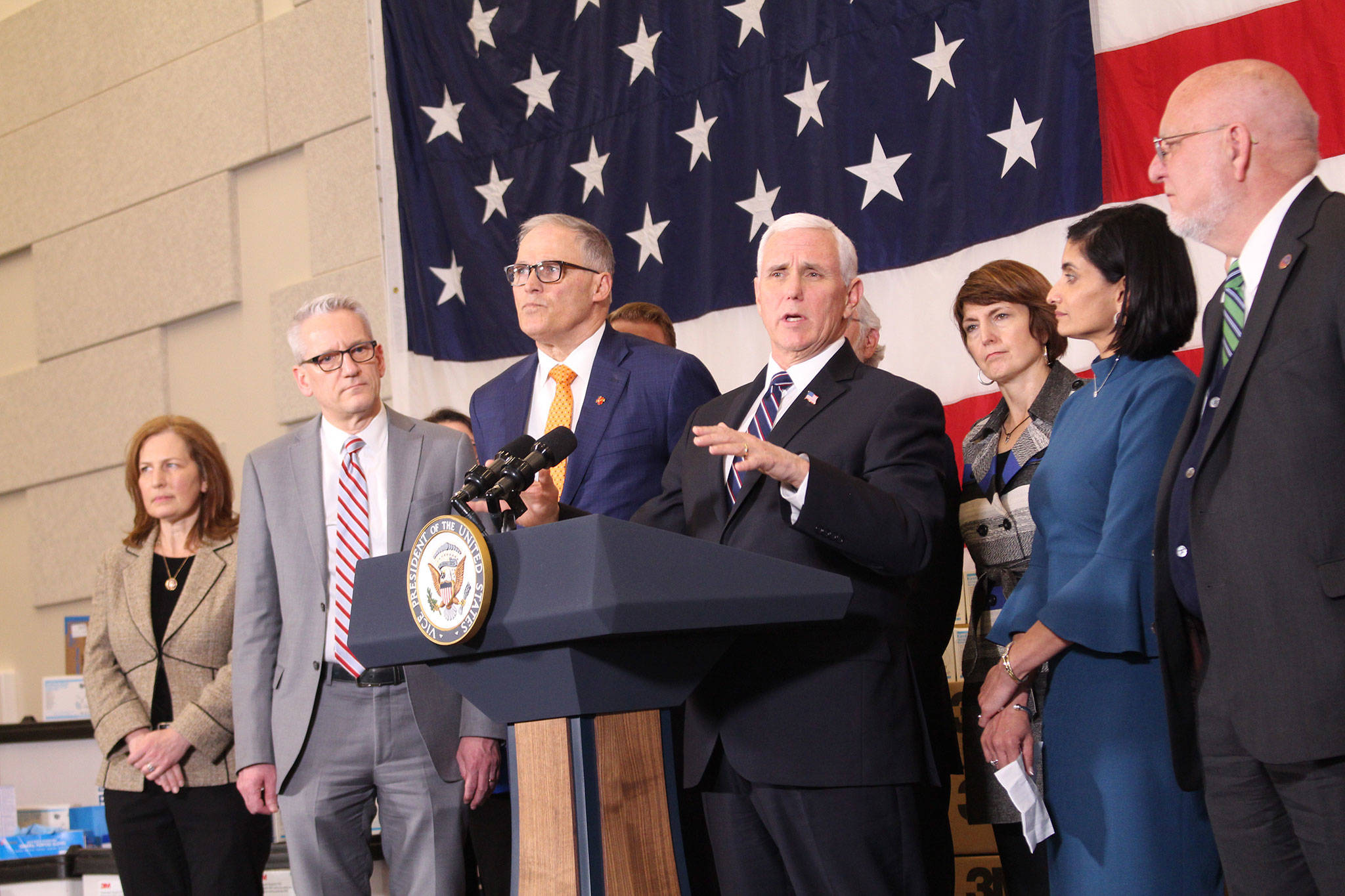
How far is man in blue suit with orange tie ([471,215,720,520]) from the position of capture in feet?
8.45

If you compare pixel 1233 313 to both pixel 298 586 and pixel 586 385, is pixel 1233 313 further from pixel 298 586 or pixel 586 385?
pixel 298 586

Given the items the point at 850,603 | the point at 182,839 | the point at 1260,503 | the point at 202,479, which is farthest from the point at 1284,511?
the point at 202,479

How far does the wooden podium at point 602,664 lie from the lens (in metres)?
1.40

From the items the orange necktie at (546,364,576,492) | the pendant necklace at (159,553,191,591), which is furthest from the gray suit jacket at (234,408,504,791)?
the pendant necklace at (159,553,191,591)

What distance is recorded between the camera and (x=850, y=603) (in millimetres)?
1778

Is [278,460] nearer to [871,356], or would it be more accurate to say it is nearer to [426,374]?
[871,356]

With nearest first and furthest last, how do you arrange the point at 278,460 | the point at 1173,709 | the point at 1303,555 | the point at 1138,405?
the point at 1303,555
the point at 1173,709
the point at 1138,405
the point at 278,460

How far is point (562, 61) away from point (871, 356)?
2486mm

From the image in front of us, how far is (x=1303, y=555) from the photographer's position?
1505 mm

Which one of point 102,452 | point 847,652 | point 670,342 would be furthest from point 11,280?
point 847,652

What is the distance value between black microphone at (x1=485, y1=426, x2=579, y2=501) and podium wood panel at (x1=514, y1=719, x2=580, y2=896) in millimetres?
303

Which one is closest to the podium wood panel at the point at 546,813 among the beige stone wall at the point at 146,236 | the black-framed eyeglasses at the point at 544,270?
the black-framed eyeglasses at the point at 544,270

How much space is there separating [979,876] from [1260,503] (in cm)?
182

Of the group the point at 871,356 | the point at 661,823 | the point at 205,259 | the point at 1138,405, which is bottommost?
the point at 661,823
